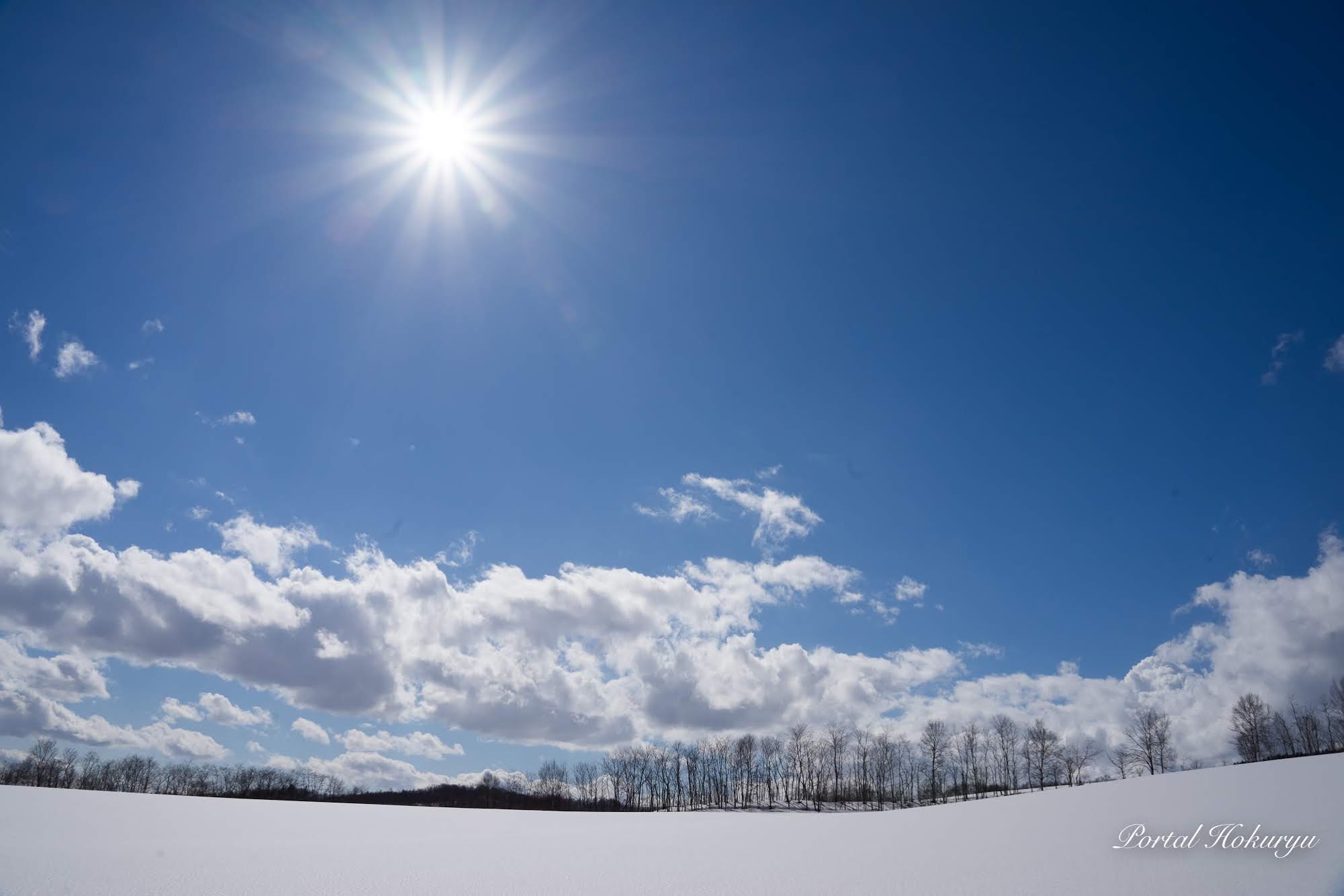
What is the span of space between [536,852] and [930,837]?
1233cm

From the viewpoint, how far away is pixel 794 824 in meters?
29.7

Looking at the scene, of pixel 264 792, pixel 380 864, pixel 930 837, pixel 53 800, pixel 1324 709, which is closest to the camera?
pixel 380 864

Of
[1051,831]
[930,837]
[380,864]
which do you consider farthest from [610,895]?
[1051,831]

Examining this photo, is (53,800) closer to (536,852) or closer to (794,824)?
(536,852)

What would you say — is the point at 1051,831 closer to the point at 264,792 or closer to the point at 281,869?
the point at 281,869

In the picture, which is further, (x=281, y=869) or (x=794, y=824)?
(x=794, y=824)

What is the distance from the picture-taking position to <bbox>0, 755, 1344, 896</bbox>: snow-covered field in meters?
14.5

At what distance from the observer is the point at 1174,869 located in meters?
14.8

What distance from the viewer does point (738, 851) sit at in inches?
826

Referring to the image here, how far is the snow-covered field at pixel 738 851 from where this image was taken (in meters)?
14.5

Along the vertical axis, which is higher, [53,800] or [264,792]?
[53,800]

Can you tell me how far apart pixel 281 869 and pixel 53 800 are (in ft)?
65.5

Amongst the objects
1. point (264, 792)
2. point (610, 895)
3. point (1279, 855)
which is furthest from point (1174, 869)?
point (264, 792)

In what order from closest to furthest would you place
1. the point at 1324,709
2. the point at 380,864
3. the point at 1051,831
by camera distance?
the point at 380,864 → the point at 1051,831 → the point at 1324,709
